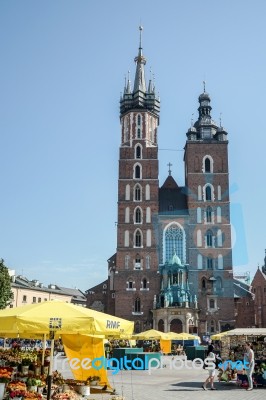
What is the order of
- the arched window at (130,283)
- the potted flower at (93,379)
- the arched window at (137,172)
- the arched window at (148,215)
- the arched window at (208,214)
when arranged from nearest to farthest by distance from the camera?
the potted flower at (93,379) → the arched window at (130,283) → the arched window at (148,215) → the arched window at (208,214) → the arched window at (137,172)

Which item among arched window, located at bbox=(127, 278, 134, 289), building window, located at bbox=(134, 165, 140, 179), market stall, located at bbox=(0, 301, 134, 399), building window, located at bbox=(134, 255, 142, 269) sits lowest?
market stall, located at bbox=(0, 301, 134, 399)

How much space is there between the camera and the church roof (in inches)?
2350

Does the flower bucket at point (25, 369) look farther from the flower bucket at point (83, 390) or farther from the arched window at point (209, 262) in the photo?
the arched window at point (209, 262)

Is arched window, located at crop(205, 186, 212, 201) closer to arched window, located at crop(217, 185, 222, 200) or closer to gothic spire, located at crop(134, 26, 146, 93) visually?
arched window, located at crop(217, 185, 222, 200)

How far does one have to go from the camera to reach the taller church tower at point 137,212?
5522cm

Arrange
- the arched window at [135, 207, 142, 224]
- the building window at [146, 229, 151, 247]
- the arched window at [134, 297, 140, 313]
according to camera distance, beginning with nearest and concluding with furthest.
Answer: the arched window at [134, 297, 140, 313] → the building window at [146, 229, 151, 247] → the arched window at [135, 207, 142, 224]

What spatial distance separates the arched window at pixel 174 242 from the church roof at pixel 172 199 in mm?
2223

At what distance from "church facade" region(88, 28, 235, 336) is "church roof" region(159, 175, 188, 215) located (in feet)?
0.43

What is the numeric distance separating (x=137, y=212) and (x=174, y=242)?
5898 millimetres

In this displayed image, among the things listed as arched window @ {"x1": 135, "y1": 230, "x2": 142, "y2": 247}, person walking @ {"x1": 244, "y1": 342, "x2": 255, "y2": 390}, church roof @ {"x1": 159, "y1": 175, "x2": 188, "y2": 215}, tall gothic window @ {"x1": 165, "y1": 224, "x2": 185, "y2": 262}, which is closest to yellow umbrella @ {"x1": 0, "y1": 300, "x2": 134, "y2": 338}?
person walking @ {"x1": 244, "y1": 342, "x2": 255, "y2": 390}

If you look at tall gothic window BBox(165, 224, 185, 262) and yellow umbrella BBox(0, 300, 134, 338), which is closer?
yellow umbrella BBox(0, 300, 134, 338)

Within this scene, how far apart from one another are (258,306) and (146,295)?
643 inches

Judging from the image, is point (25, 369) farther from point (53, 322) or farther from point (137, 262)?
point (137, 262)

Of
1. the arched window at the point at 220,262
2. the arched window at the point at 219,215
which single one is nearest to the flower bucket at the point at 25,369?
the arched window at the point at 220,262
